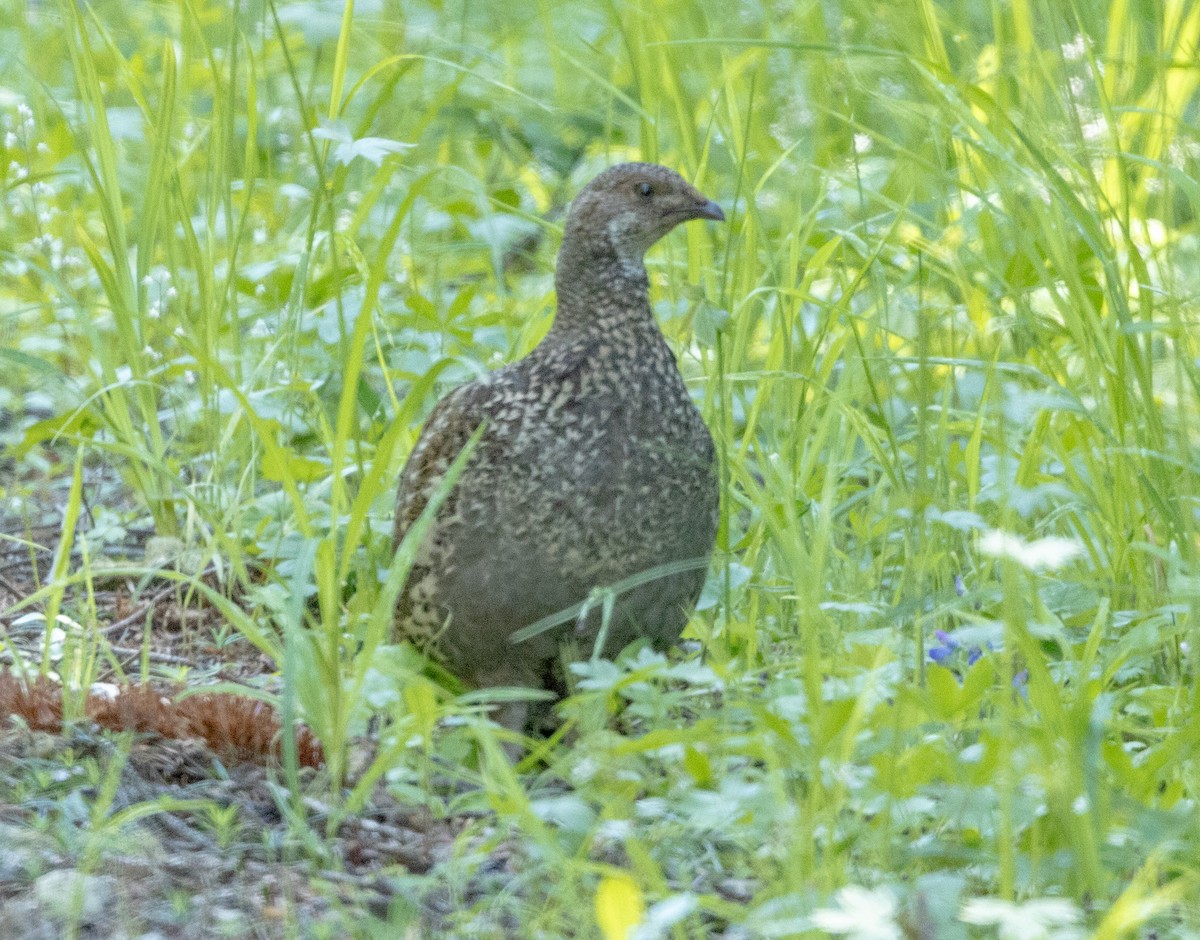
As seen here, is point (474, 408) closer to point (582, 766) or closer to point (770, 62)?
point (582, 766)

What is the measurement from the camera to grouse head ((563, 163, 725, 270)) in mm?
3615

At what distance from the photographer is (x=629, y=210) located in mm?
3631

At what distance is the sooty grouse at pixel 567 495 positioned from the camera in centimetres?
328

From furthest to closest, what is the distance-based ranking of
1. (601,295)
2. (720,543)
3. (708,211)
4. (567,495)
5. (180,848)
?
(720,543) → (708,211) → (601,295) → (567,495) → (180,848)

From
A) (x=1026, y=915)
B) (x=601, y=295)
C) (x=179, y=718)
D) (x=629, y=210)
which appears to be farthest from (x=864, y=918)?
(x=629, y=210)

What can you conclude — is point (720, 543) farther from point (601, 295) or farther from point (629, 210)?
point (629, 210)

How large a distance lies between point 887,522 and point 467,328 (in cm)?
168

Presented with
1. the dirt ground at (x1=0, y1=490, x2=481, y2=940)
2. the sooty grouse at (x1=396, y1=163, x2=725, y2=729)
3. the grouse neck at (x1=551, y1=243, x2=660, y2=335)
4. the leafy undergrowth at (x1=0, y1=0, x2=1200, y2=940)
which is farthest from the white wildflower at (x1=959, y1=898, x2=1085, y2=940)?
the grouse neck at (x1=551, y1=243, x2=660, y2=335)

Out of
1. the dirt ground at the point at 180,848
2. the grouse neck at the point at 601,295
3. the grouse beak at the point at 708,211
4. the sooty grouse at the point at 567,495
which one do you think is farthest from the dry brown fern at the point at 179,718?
the grouse beak at the point at 708,211

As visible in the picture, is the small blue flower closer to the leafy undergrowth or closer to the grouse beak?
the leafy undergrowth

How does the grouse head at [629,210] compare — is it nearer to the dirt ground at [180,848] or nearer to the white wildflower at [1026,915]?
the dirt ground at [180,848]

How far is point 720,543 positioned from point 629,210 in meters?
0.80

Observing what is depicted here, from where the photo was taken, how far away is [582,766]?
2.55 metres

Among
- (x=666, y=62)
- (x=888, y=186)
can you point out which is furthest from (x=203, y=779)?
(x=888, y=186)
